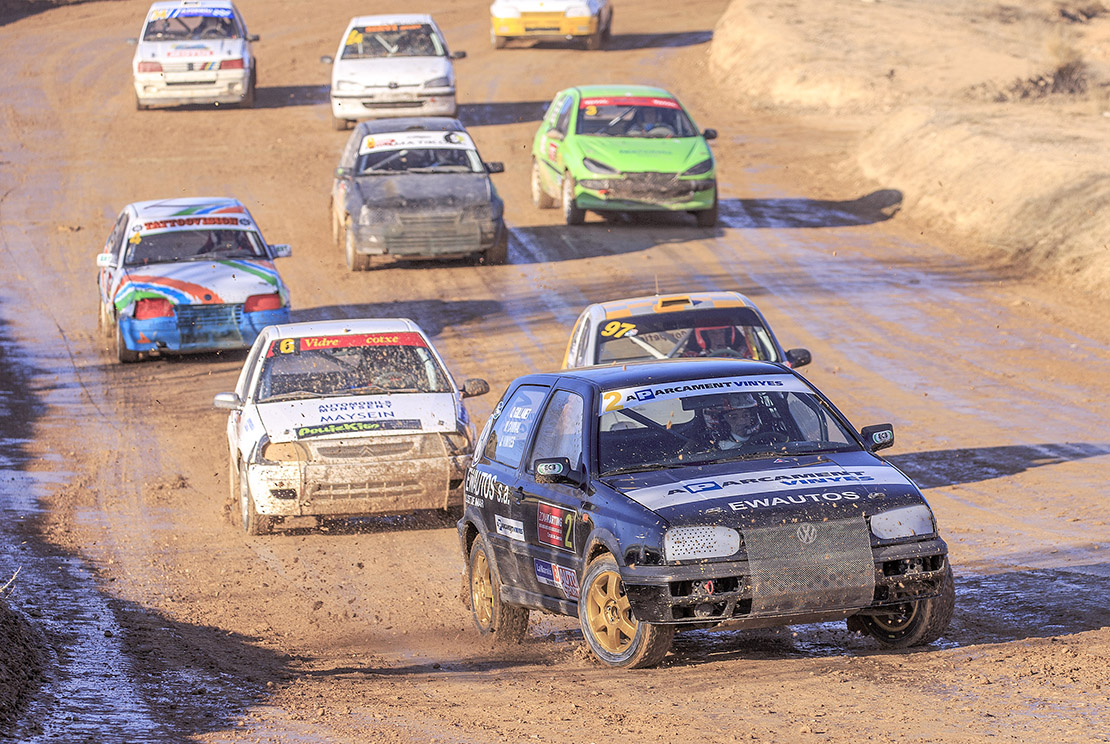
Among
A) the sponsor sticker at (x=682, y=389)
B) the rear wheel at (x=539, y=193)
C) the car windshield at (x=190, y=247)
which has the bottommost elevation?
the rear wheel at (x=539, y=193)

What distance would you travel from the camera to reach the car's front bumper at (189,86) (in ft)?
104

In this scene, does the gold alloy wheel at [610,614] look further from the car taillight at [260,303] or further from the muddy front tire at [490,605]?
the car taillight at [260,303]

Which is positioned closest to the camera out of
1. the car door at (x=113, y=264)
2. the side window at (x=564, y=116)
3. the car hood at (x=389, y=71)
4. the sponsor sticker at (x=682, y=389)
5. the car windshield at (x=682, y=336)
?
the sponsor sticker at (x=682, y=389)

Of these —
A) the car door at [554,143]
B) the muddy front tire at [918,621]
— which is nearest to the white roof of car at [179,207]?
the car door at [554,143]

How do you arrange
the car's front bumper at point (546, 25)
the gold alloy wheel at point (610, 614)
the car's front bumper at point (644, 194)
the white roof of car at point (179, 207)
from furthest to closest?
the car's front bumper at point (546, 25) < the car's front bumper at point (644, 194) < the white roof of car at point (179, 207) < the gold alloy wheel at point (610, 614)

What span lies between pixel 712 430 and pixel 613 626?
43.6 inches

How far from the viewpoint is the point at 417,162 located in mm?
21844

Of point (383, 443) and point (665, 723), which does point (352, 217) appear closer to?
point (383, 443)

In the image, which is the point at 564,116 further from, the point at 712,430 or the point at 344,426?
the point at 712,430

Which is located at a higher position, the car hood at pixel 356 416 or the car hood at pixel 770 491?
the car hood at pixel 770 491

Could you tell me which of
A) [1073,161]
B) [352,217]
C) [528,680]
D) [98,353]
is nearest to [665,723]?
[528,680]

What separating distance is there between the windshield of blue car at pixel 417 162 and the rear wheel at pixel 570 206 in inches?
Result: 79.8

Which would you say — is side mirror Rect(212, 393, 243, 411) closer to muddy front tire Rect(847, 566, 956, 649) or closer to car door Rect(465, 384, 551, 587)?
car door Rect(465, 384, 551, 587)

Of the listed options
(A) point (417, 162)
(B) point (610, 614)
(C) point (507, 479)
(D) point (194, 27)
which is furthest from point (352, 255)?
(B) point (610, 614)
